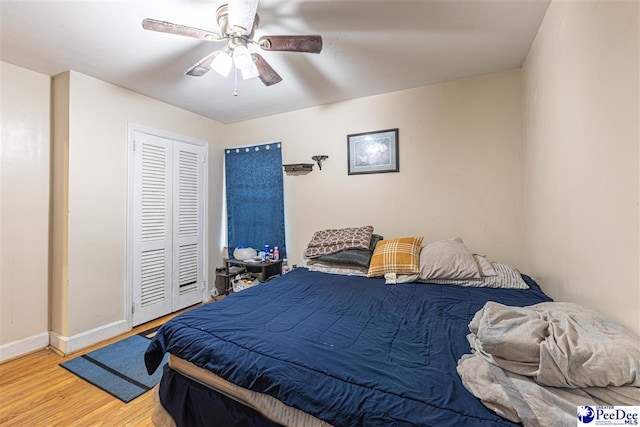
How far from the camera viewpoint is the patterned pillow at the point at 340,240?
2.58 m

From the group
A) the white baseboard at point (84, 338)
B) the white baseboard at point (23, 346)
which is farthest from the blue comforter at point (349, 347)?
the white baseboard at point (23, 346)

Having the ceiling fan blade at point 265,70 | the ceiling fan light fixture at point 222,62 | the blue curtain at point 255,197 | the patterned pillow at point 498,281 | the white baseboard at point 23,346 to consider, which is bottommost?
the white baseboard at point 23,346

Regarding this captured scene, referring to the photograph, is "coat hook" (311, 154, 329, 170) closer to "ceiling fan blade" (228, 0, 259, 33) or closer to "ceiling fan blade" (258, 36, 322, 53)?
"ceiling fan blade" (258, 36, 322, 53)

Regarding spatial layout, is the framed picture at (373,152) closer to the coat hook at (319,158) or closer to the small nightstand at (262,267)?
the coat hook at (319,158)

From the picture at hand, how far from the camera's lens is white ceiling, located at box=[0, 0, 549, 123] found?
1.62 metres

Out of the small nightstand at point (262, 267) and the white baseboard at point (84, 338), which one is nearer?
the white baseboard at point (84, 338)

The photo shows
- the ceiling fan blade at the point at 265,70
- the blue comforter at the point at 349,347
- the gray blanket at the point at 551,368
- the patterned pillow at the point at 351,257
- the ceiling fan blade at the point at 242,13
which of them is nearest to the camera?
the gray blanket at the point at 551,368

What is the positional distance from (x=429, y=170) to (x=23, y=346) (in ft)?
13.1

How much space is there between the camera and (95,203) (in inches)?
98.8

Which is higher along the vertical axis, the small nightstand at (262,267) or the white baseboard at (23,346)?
the small nightstand at (262,267)

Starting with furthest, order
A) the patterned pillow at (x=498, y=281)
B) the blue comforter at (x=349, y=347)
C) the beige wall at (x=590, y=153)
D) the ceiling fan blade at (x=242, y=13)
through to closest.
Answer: the patterned pillow at (x=498, y=281)
the ceiling fan blade at (x=242, y=13)
the beige wall at (x=590, y=153)
the blue comforter at (x=349, y=347)

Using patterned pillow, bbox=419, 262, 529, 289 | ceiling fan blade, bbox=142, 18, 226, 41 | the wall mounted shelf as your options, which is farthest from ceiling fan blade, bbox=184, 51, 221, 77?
patterned pillow, bbox=419, 262, 529, 289

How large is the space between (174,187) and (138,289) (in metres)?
1.18

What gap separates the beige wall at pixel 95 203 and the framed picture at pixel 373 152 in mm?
2275
